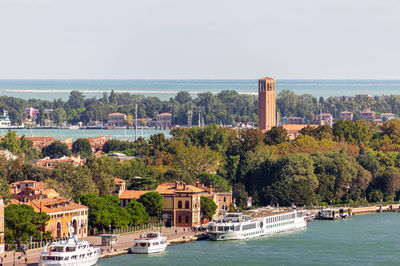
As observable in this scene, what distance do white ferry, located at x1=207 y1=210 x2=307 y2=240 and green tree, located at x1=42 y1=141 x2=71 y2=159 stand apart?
4076cm

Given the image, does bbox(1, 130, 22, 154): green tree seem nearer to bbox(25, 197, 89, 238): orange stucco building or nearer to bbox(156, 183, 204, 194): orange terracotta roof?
bbox(156, 183, 204, 194): orange terracotta roof

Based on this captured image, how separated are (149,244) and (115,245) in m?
1.91

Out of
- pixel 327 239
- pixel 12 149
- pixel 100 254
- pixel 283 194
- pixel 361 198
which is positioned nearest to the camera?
→ pixel 100 254

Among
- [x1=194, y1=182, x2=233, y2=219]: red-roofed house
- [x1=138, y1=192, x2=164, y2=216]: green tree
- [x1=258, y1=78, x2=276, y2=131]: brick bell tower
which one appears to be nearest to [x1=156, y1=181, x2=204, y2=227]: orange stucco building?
[x1=138, y1=192, x2=164, y2=216]: green tree

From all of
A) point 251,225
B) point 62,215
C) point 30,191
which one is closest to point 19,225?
point 62,215

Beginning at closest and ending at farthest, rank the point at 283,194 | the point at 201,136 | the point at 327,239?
the point at 327,239 < the point at 283,194 < the point at 201,136

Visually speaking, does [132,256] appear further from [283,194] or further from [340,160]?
[340,160]

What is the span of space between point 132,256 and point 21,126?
477 ft

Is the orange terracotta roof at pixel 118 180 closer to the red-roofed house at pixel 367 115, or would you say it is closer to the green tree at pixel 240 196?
the green tree at pixel 240 196

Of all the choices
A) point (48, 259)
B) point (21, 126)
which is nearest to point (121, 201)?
point (48, 259)

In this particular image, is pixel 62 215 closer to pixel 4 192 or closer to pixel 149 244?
pixel 4 192

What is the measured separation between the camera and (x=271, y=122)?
416 feet

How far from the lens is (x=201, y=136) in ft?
302

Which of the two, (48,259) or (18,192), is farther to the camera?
(18,192)
